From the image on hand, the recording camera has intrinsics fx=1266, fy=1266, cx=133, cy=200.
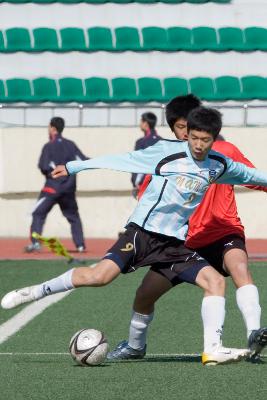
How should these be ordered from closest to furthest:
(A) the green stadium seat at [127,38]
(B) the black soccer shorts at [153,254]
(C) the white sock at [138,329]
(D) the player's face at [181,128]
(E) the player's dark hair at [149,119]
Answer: (B) the black soccer shorts at [153,254] → (D) the player's face at [181,128] → (C) the white sock at [138,329] → (E) the player's dark hair at [149,119] → (A) the green stadium seat at [127,38]

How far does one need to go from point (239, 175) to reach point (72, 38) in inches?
658

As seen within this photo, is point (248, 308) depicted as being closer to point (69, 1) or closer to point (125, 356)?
point (125, 356)

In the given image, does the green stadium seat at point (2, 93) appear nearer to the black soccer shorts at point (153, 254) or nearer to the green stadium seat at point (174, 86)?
the green stadium seat at point (174, 86)

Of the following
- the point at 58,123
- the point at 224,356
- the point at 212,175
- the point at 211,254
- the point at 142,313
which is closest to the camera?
the point at 224,356

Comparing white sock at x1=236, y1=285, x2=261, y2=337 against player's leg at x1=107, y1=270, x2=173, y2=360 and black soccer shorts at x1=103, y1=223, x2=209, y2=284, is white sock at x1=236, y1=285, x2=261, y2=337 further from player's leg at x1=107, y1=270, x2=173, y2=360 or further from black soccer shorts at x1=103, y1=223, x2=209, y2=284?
player's leg at x1=107, y1=270, x2=173, y2=360

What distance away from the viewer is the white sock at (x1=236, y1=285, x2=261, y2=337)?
26.8 feet

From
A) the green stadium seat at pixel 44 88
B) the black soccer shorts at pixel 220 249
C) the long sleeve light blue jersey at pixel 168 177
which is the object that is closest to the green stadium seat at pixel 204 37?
the green stadium seat at pixel 44 88

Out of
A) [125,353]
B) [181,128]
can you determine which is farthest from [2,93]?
[181,128]

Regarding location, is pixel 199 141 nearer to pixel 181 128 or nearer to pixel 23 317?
pixel 181 128

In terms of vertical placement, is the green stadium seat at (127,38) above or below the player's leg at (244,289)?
above

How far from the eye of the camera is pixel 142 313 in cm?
846

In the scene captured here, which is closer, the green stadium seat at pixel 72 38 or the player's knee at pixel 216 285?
the player's knee at pixel 216 285

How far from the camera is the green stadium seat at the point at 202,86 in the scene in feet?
77.0

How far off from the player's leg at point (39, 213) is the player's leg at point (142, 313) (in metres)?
10.2
